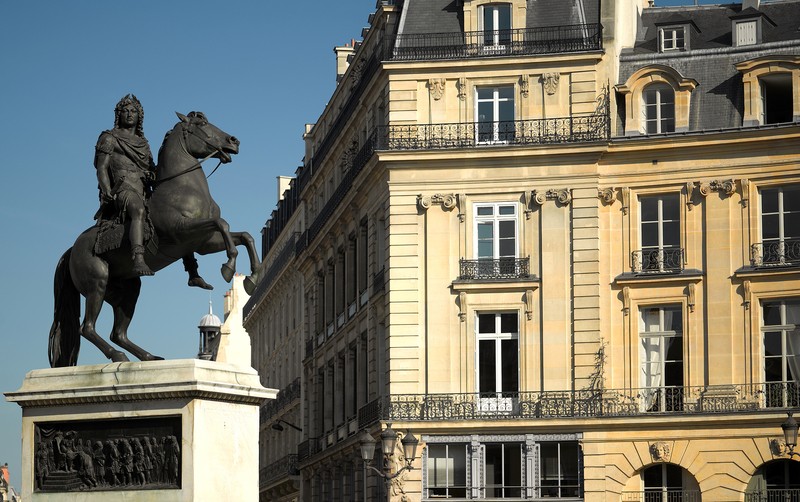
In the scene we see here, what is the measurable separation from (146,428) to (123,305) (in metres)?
2.08

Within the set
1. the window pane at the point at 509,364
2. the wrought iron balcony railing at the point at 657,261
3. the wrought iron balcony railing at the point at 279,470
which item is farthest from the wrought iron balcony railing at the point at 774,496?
the wrought iron balcony railing at the point at 279,470

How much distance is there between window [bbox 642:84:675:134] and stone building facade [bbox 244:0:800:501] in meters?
0.06

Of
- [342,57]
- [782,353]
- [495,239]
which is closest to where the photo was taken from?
[782,353]

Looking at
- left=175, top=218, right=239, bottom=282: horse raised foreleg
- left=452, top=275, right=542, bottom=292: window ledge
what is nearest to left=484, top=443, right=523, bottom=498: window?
left=452, top=275, right=542, bottom=292: window ledge

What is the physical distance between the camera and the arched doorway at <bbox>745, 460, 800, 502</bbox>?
4919 centimetres

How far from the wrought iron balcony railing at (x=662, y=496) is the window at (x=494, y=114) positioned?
1128 centimetres

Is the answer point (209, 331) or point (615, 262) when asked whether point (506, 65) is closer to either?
point (615, 262)

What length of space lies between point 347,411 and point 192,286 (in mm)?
43543

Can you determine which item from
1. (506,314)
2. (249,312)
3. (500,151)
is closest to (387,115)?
(500,151)

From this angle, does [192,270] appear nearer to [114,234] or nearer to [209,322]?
[114,234]

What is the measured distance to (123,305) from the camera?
764 inches

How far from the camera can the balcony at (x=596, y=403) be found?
4981 cm

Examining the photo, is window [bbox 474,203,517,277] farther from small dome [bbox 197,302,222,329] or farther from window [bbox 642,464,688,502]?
small dome [bbox 197,302,222,329]

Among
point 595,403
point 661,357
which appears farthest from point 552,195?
point 595,403
